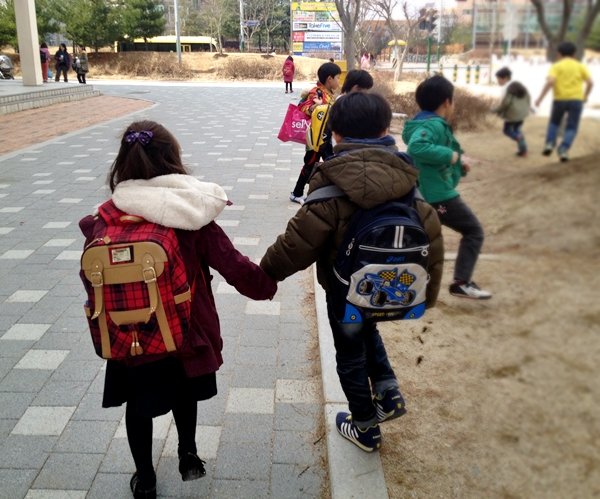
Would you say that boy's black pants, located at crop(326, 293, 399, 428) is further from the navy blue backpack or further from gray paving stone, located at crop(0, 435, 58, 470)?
gray paving stone, located at crop(0, 435, 58, 470)

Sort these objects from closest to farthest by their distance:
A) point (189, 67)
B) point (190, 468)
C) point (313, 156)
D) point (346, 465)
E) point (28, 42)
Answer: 1. point (190, 468)
2. point (346, 465)
3. point (313, 156)
4. point (28, 42)
5. point (189, 67)

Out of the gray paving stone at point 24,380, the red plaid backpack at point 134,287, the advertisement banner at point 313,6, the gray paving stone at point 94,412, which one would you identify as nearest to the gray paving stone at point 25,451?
the gray paving stone at point 94,412

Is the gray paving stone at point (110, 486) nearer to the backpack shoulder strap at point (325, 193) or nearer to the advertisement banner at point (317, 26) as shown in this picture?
the backpack shoulder strap at point (325, 193)

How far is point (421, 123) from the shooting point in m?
3.46

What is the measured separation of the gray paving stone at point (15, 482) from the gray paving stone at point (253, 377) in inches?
44.0

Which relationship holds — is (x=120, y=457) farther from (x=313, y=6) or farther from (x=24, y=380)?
(x=313, y=6)

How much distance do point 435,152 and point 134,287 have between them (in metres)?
2.11

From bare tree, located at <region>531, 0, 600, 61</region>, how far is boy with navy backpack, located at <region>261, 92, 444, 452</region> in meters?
1.09

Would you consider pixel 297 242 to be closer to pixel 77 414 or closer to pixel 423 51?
pixel 423 51

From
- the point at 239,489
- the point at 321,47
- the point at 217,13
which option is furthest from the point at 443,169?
the point at 217,13

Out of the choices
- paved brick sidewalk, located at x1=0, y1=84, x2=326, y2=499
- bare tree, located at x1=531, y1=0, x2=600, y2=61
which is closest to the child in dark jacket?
paved brick sidewalk, located at x1=0, y1=84, x2=326, y2=499

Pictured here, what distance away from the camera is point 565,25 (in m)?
0.99

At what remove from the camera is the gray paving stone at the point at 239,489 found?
2.47 meters

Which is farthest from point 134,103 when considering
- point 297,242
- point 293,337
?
point 297,242
